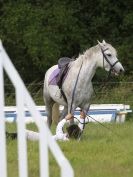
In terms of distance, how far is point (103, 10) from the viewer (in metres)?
28.7

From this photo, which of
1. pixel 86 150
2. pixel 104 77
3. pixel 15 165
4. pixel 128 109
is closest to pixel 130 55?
pixel 104 77

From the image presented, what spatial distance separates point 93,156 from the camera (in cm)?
844

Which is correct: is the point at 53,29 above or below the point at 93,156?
below

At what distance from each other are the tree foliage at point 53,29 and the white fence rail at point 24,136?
23.0 m

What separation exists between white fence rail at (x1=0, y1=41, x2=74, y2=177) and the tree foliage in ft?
75.4

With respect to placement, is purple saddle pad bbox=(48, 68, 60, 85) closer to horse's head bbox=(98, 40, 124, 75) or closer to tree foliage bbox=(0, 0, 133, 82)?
horse's head bbox=(98, 40, 124, 75)

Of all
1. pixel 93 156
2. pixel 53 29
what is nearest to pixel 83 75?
pixel 93 156

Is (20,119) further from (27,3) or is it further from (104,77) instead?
(27,3)

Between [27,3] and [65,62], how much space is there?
17269 millimetres

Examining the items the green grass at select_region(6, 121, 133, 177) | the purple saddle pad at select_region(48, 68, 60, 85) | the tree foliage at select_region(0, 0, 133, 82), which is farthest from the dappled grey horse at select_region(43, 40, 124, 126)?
the tree foliage at select_region(0, 0, 133, 82)

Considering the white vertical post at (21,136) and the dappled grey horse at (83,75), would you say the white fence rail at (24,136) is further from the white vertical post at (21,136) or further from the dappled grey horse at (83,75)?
the dappled grey horse at (83,75)

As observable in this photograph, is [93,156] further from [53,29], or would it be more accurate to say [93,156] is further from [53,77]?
[53,29]

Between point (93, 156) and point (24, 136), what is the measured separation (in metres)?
4.80

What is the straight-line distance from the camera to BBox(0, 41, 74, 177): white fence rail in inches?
142
